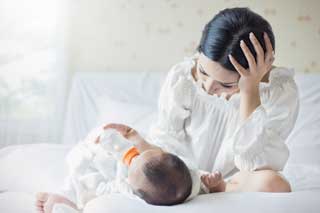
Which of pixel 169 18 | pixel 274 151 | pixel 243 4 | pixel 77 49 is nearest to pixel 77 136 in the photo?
pixel 77 49

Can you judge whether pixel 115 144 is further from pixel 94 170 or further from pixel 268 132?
pixel 268 132

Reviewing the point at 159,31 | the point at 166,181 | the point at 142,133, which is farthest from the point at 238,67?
the point at 159,31

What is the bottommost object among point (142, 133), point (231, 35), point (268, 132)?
point (142, 133)

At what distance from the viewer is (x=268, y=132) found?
131cm

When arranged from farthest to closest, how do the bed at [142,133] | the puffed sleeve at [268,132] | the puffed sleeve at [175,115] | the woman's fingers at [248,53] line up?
1. the puffed sleeve at [175,115]
2. the puffed sleeve at [268,132]
3. the woman's fingers at [248,53]
4. the bed at [142,133]

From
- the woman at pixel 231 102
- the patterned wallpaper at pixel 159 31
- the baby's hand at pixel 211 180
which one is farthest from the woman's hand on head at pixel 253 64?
the patterned wallpaper at pixel 159 31

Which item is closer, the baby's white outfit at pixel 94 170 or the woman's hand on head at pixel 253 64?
the woman's hand on head at pixel 253 64

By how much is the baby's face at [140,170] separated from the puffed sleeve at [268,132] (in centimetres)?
26

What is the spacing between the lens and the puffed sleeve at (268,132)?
1.29 meters

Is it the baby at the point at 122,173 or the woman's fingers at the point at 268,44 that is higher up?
the woman's fingers at the point at 268,44

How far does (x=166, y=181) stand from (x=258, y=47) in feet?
1.22

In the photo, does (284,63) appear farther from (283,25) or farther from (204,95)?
(204,95)

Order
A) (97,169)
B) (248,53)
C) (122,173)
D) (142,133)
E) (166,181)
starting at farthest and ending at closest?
1. (142,133)
2. (97,169)
3. (122,173)
4. (248,53)
5. (166,181)

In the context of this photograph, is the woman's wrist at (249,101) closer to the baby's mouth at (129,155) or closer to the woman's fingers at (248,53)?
the woman's fingers at (248,53)
